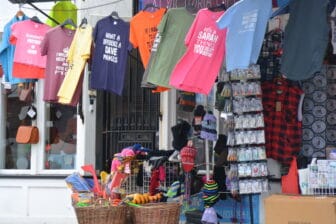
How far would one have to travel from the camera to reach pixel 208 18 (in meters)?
5.96

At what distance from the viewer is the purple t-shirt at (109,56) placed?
672cm

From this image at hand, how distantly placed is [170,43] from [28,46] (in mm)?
2103

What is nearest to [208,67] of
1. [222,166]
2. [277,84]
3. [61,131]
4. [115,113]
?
[277,84]

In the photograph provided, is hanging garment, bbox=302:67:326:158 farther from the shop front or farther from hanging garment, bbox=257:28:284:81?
hanging garment, bbox=257:28:284:81

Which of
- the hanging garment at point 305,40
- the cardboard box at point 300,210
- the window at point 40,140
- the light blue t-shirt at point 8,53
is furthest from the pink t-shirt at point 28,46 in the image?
the cardboard box at point 300,210

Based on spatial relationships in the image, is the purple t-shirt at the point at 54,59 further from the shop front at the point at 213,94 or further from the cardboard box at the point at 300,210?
the cardboard box at the point at 300,210

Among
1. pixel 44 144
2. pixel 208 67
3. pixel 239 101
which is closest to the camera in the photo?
pixel 208 67

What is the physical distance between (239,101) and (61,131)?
3997 mm

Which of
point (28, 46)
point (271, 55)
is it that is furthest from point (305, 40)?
point (28, 46)

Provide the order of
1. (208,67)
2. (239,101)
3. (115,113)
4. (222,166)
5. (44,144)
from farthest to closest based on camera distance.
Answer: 1. (44,144)
2. (115,113)
3. (222,166)
4. (239,101)
5. (208,67)

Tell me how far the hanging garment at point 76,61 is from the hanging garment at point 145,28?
598 mm

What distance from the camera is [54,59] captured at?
23.2 feet

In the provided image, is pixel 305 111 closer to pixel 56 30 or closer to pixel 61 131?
pixel 56 30

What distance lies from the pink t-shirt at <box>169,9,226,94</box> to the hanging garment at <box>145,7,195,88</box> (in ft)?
0.84
